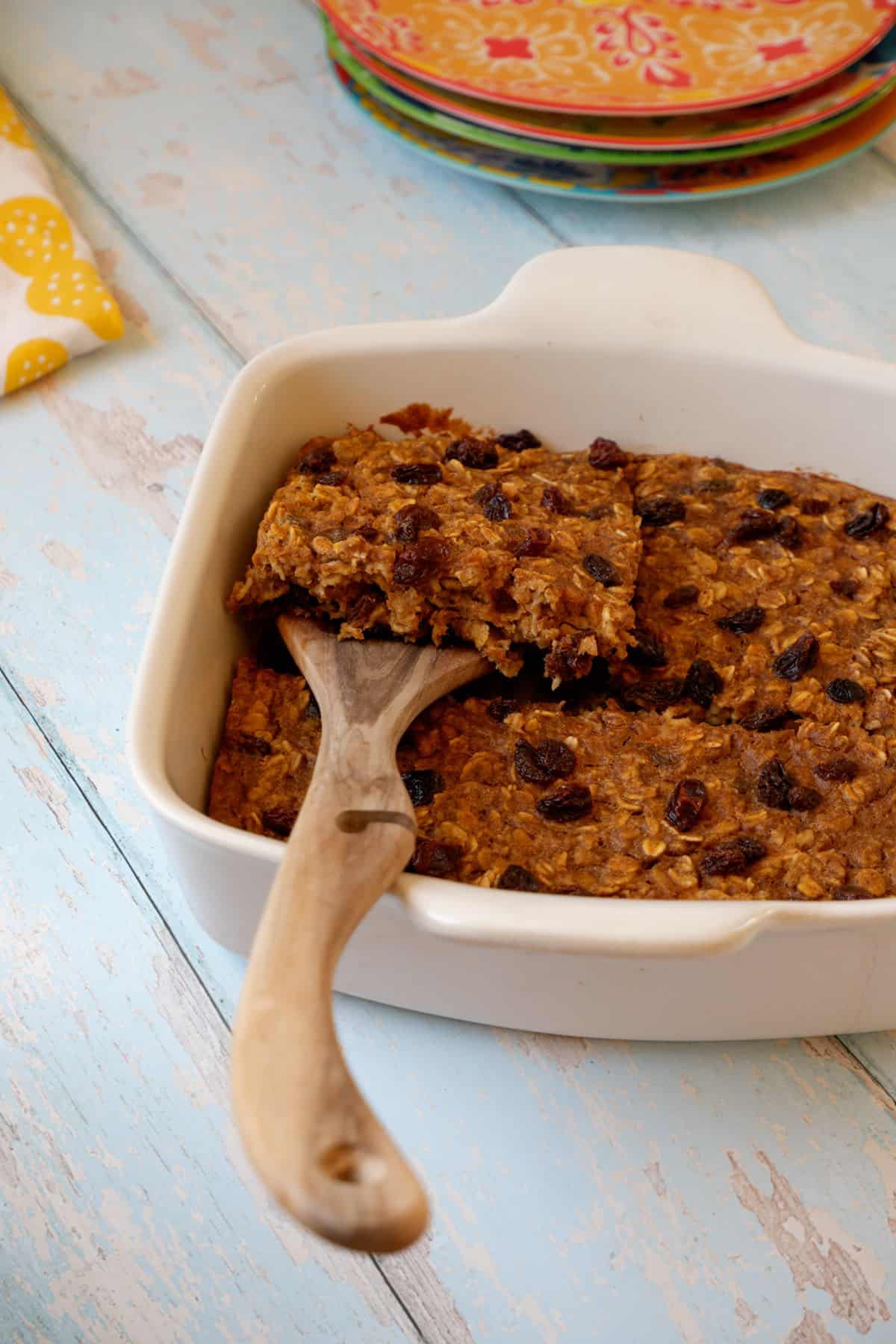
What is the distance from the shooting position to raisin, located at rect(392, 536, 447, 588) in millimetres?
1441

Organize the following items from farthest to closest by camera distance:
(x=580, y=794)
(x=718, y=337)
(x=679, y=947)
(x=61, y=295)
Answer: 1. (x=61, y=295)
2. (x=718, y=337)
3. (x=580, y=794)
4. (x=679, y=947)

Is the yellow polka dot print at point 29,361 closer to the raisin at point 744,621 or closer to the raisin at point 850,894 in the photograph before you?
the raisin at point 744,621

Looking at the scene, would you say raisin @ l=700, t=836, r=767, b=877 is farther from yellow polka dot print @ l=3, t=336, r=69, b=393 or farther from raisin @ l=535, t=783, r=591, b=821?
yellow polka dot print @ l=3, t=336, r=69, b=393

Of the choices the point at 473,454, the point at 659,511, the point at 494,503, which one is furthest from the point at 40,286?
the point at 659,511

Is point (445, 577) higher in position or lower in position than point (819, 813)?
higher

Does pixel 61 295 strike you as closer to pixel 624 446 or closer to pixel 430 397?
pixel 430 397

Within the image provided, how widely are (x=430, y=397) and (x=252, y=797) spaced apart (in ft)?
1.94

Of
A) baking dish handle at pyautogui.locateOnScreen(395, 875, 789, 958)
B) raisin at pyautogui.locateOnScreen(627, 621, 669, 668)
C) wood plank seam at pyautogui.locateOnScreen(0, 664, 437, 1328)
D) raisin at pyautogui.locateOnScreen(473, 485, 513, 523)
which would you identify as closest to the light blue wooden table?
wood plank seam at pyautogui.locateOnScreen(0, 664, 437, 1328)

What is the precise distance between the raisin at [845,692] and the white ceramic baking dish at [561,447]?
331 millimetres

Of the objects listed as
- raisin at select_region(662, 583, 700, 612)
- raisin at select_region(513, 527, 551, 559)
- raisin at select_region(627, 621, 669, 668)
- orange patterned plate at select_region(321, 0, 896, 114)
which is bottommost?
raisin at select_region(627, 621, 669, 668)

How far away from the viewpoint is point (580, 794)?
1386 millimetres

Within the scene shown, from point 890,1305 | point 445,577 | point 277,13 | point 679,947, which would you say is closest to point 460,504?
point 445,577

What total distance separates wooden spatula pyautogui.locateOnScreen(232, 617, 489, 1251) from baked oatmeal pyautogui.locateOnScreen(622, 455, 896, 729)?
246 mm

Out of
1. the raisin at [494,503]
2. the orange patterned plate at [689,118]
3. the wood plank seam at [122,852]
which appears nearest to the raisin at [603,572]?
the raisin at [494,503]
